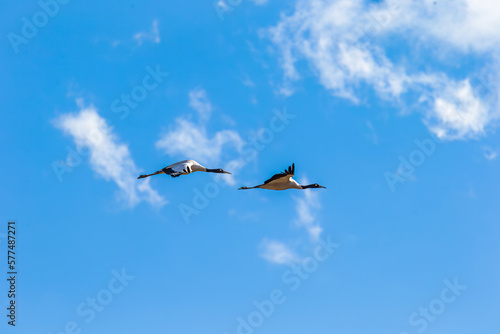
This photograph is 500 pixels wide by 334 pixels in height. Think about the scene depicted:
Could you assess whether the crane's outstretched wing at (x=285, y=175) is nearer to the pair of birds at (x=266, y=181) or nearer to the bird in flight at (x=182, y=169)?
the pair of birds at (x=266, y=181)

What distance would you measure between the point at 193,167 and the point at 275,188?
22.1 ft

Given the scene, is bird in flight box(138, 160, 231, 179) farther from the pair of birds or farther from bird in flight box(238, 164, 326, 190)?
bird in flight box(238, 164, 326, 190)

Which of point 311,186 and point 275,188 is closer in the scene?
point 275,188

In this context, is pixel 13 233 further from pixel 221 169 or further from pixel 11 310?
pixel 221 169

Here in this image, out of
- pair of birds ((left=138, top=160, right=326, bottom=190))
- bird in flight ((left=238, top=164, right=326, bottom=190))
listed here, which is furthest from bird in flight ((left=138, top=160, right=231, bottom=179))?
bird in flight ((left=238, top=164, right=326, bottom=190))

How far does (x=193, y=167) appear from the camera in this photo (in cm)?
5594

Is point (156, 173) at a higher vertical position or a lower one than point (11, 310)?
higher

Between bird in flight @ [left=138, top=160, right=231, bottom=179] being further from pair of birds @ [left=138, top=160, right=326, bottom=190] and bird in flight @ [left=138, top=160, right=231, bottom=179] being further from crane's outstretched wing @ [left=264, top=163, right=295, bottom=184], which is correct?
crane's outstretched wing @ [left=264, top=163, right=295, bottom=184]

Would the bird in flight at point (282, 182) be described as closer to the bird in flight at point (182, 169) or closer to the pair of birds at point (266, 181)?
the pair of birds at point (266, 181)

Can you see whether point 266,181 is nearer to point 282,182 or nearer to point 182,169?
point 282,182

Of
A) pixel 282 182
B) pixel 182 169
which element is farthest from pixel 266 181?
pixel 182 169

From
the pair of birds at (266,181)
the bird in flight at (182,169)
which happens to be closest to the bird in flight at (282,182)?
the pair of birds at (266,181)

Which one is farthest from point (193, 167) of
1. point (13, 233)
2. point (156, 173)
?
point (13, 233)

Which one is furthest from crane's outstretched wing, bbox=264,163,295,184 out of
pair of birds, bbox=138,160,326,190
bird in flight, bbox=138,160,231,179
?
bird in flight, bbox=138,160,231,179
